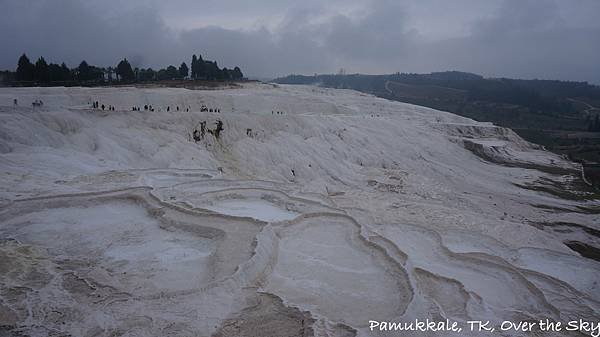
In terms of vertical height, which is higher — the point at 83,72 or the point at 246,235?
the point at 83,72

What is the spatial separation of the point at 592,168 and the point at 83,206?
33830mm

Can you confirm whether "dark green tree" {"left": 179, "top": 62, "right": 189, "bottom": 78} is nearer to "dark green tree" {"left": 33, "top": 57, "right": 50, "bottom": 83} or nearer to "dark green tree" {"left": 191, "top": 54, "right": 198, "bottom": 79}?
"dark green tree" {"left": 191, "top": 54, "right": 198, "bottom": 79}

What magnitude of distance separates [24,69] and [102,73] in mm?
12012

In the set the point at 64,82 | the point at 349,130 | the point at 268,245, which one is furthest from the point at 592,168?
the point at 64,82

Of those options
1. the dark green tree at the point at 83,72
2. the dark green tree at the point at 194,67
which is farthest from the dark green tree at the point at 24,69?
the dark green tree at the point at 194,67

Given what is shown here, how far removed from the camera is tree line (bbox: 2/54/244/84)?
30391mm

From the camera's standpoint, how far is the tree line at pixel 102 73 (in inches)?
1196

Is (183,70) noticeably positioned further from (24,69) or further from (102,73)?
(24,69)

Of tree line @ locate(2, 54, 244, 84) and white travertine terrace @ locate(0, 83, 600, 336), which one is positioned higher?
tree line @ locate(2, 54, 244, 84)

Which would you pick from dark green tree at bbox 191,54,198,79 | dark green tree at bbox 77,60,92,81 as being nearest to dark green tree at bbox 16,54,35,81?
dark green tree at bbox 77,60,92,81

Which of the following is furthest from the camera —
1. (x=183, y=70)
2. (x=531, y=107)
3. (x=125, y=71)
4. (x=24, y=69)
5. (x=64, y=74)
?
(x=531, y=107)

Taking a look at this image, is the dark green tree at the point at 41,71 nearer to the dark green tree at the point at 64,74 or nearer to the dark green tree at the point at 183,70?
the dark green tree at the point at 64,74

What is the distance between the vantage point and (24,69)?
30.1m

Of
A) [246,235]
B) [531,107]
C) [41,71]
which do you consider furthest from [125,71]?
[531,107]
